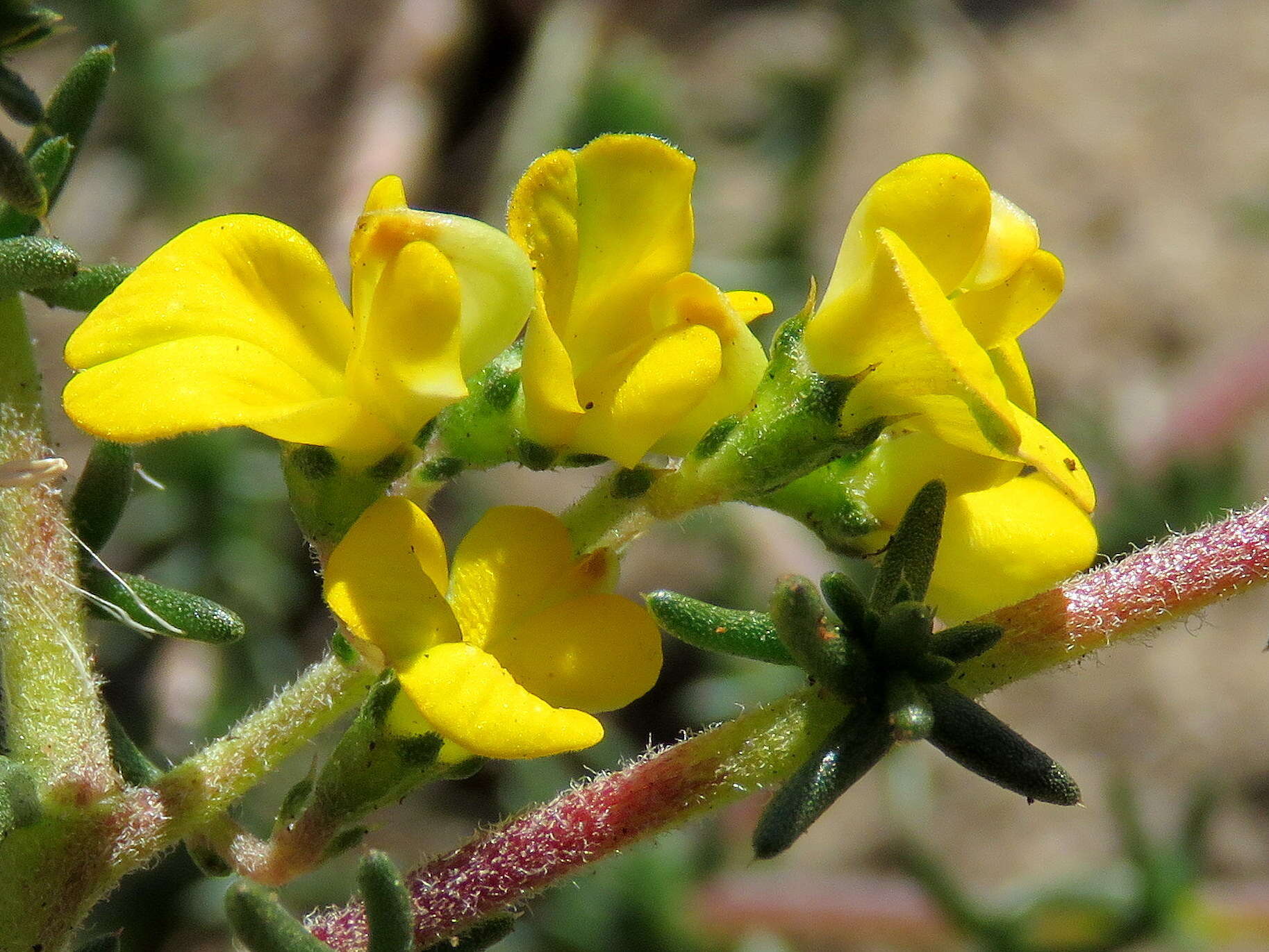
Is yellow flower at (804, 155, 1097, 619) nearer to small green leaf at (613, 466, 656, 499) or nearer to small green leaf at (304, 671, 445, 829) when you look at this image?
small green leaf at (613, 466, 656, 499)

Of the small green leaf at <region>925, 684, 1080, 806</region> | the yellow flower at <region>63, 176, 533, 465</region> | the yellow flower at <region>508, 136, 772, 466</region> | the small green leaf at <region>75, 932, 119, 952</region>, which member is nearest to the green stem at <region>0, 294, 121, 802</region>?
the small green leaf at <region>75, 932, 119, 952</region>

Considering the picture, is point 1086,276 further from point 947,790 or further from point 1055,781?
point 1055,781

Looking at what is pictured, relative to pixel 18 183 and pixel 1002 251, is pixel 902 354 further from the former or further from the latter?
pixel 18 183

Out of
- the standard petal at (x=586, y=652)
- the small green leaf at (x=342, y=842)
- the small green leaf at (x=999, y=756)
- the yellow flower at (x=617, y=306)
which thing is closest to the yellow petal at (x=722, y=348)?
the yellow flower at (x=617, y=306)

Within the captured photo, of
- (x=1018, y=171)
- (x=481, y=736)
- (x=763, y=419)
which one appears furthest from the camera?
(x=1018, y=171)

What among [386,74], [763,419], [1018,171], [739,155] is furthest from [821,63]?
[763,419]

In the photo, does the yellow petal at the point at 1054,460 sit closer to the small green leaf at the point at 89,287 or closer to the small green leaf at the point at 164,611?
the small green leaf at the point at 164,611
